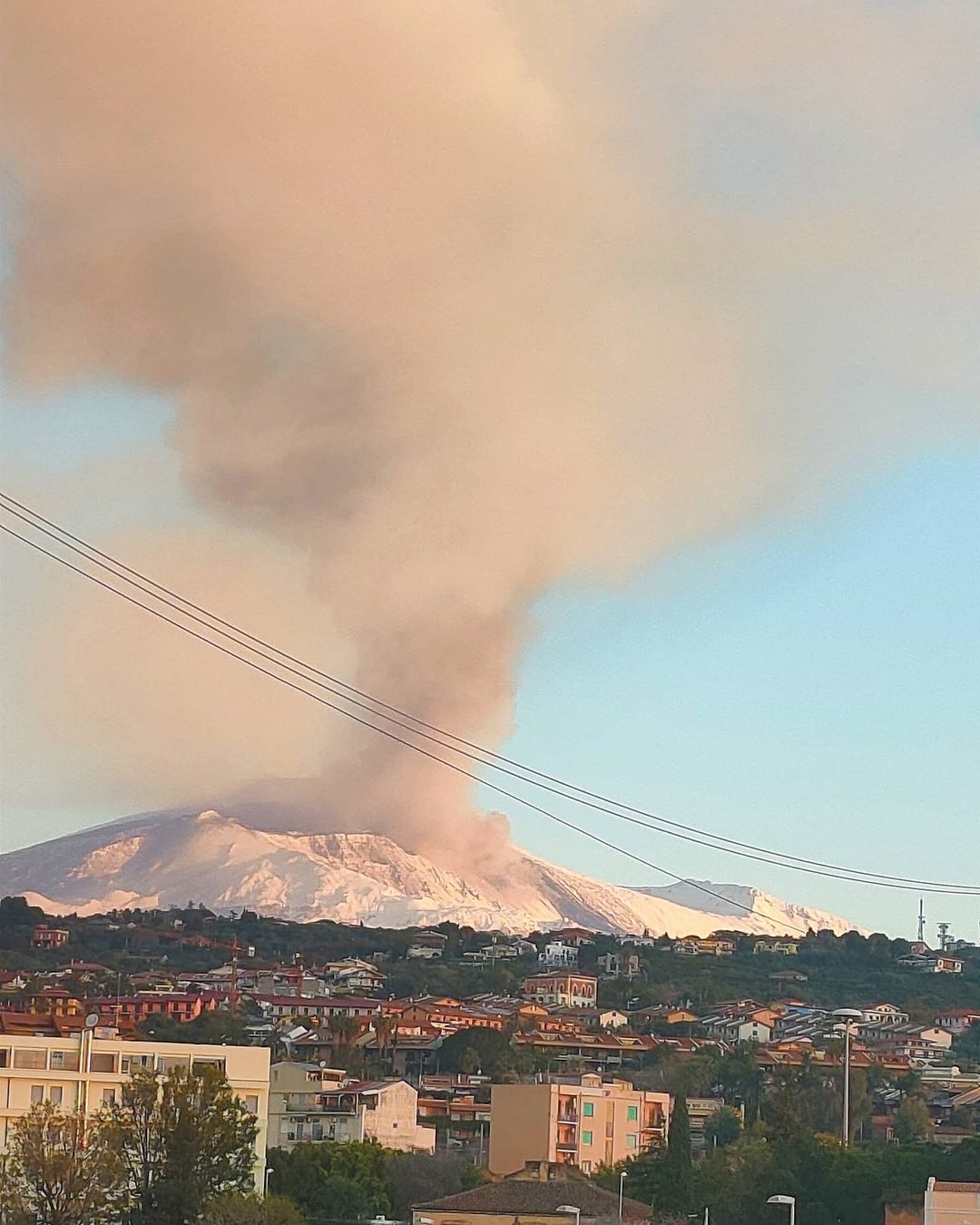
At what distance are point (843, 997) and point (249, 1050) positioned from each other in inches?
2980

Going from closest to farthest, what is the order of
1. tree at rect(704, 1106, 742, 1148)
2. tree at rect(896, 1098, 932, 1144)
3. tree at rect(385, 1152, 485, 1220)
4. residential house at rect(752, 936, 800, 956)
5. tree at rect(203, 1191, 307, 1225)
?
1. tree at rect(203, 1191, 307, 1225)
2. tree at rect(385, 1152, 485, 1220)
3. tree at rect(896, 1098, 932, 1144)
4. tree at rect(704, 1106, 742, 1148)
5. residential house at rect(752, 936, 800, 956)

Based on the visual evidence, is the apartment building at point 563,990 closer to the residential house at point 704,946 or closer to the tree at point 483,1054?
the residential house at point 704,946

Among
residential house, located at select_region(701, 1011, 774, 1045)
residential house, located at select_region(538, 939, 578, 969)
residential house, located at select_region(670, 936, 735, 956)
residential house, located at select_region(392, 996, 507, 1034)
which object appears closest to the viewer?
residential house, located at select_region(392, 996, 507, 1034)

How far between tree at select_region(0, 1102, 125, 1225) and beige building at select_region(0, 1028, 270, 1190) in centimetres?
937

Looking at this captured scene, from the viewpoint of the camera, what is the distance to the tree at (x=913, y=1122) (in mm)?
63531

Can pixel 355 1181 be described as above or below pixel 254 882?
below

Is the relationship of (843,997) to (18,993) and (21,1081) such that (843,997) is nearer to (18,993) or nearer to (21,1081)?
(18,993)

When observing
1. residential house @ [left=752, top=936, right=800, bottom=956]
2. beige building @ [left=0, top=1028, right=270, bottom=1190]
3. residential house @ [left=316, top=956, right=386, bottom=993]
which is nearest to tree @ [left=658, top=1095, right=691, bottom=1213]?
beige building @ [left=0, top=1028, right=270, bottom=1190]

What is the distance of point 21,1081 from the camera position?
45.8m

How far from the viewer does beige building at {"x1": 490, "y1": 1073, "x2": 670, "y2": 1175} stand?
193ft

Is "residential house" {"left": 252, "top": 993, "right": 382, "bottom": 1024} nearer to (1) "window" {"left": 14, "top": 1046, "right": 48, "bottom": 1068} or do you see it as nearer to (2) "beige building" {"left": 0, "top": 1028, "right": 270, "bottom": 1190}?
(2) "beige building" {"left": 0, "top": 1028, "right": 270, "bottom": 1190}

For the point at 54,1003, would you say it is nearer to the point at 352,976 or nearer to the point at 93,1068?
the point at 352,976

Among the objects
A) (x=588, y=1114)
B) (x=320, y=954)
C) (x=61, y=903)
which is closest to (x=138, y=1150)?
(x=588, y=1114)

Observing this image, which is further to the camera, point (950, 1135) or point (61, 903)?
point (61, 903)
